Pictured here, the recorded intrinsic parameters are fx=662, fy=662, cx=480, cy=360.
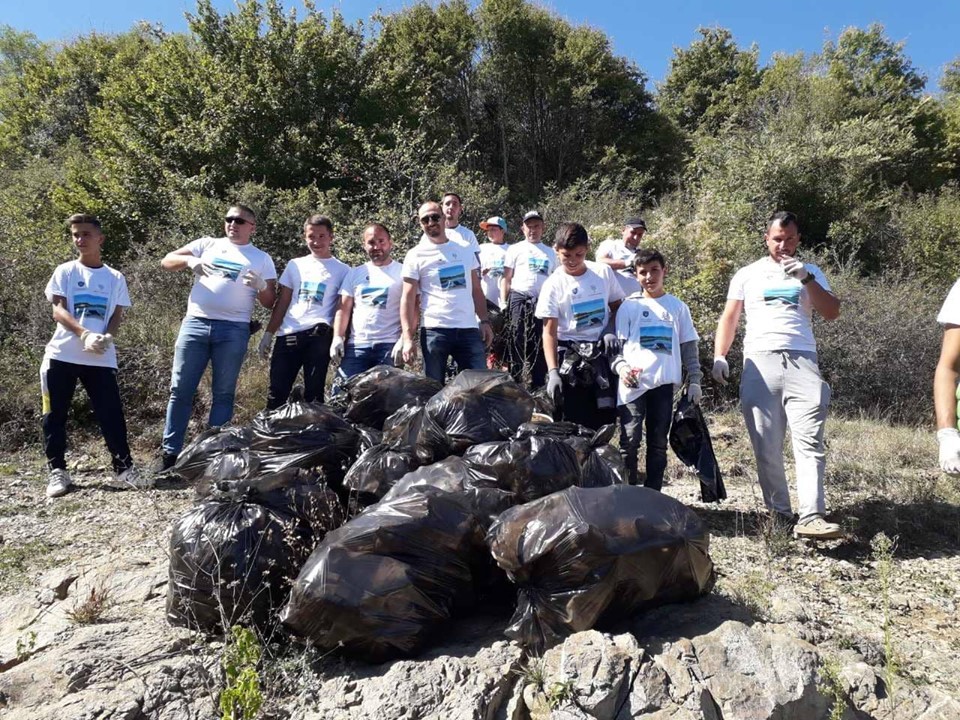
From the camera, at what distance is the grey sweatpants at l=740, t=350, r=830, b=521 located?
11.5 ft

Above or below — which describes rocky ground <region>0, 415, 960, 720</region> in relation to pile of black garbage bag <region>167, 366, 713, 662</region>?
below

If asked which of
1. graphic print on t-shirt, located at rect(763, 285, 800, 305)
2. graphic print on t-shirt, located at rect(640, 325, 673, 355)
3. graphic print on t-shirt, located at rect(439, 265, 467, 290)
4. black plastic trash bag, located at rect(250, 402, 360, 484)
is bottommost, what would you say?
black plastic trash bag, located at rect(250, 402, 360, 484)

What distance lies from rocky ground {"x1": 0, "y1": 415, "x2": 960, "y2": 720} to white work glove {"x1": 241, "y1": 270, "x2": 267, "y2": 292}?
1.65 meters

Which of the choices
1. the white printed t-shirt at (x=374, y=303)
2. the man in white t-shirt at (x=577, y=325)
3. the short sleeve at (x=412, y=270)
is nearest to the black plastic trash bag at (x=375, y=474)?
the man in white t-shirt at (x=577, y=325)

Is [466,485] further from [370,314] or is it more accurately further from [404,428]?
[370,314]

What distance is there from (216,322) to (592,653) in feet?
11.3

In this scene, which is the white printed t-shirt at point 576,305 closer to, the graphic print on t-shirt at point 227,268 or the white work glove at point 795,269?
the white work glove at point 795,269

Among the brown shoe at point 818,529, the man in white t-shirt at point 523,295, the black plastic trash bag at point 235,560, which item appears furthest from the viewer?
the man in white t-shirt at point 523,295

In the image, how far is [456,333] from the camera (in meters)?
4.35

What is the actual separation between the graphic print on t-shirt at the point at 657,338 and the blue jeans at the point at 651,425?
0.21m

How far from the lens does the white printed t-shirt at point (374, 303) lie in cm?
444

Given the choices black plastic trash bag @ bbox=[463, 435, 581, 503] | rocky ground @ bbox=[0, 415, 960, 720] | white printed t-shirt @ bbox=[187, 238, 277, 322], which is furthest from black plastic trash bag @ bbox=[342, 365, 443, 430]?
white printed t-shirt @ bbox=[187, 238, 277, 322]

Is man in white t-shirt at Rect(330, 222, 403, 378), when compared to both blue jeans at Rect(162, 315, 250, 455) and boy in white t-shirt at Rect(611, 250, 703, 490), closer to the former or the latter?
blue jeans at Rect(162, 315, 250, 455)

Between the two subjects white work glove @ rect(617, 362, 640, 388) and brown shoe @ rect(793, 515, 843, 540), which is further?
white work glove @ rect(617, 362, 640, 388)
